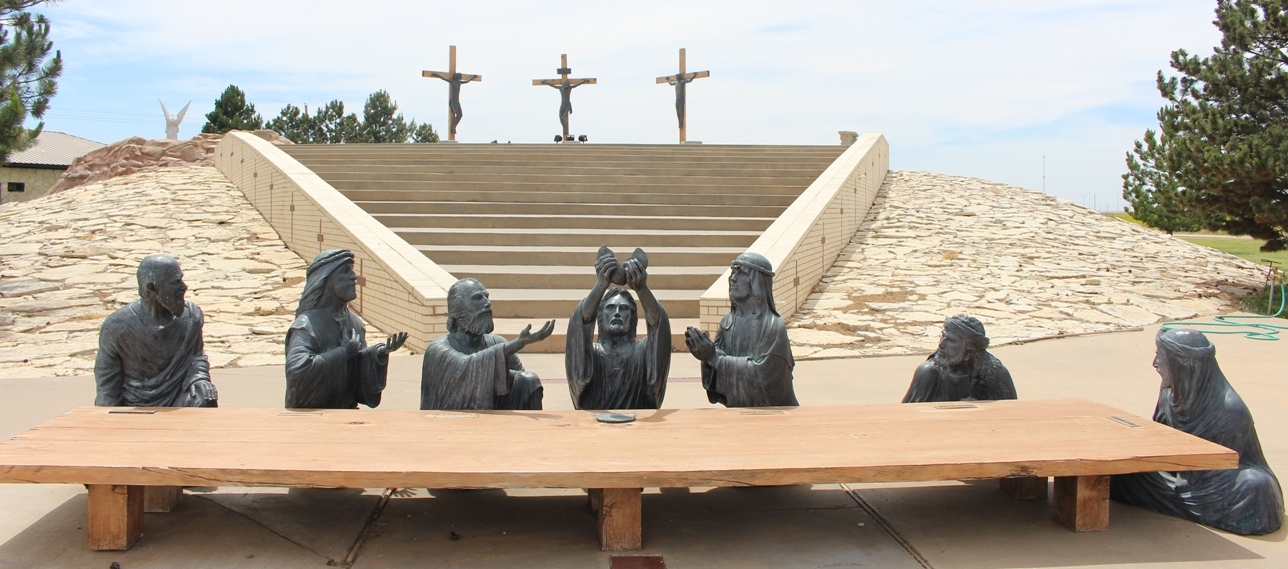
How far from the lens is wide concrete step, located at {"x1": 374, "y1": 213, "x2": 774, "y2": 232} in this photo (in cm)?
1241

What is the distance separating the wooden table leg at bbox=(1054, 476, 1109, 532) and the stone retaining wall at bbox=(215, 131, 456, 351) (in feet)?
16.4

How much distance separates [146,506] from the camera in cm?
415

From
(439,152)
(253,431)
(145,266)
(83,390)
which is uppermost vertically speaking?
(439,152)

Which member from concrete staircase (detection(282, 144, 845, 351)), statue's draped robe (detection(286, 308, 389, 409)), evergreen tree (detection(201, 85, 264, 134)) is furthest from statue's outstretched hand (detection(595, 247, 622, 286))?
evergreen tree (detection(201, 85, 264, 134))

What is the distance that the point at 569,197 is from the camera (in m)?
13.9

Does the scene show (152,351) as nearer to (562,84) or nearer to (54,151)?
(562,84)

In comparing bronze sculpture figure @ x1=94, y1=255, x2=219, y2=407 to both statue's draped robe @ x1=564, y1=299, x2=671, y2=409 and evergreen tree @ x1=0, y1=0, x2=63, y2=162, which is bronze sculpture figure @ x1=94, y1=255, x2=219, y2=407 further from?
evergreen tree @ x1=0, y1=0, x2=63, y2=162

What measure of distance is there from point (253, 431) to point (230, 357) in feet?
15.7

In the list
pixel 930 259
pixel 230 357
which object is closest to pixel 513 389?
pixel 230 357

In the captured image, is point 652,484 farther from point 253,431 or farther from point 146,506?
point 146,506

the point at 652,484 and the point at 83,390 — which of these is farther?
the point at 83,390

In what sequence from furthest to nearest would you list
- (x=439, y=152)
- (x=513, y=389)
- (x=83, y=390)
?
(x=439, y=152), (x=83, y=390), (x=513, y=389)

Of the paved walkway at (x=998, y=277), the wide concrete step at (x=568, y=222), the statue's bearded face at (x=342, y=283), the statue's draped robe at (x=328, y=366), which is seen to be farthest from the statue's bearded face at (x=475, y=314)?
the wide concrete step at (x=568, y=222)

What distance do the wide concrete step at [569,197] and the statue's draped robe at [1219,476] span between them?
32.0 ft
